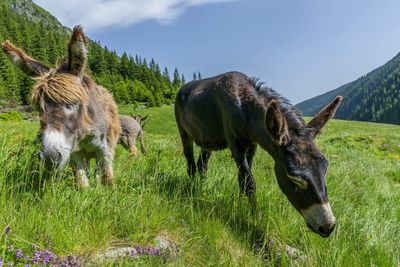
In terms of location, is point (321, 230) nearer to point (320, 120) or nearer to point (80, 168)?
point (320, 120)

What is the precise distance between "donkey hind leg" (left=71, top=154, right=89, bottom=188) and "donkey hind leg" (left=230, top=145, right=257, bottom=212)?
1963 mm

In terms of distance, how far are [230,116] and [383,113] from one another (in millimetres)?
208761

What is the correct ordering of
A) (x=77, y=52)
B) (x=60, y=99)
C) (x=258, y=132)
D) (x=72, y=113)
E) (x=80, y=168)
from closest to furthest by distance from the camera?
1. (x=60, y=99)
2. (x=72, y=113)
3. (x=77, y=52)
4. (x=80, y=168)
5. (x=258, y=132)

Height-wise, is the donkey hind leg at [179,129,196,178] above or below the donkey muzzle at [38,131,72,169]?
below

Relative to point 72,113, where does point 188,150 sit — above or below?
below

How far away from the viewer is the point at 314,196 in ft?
12.3

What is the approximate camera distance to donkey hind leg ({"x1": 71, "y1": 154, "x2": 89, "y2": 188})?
14.9 ft

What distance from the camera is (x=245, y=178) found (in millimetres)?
5023

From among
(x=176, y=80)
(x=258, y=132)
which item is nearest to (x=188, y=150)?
(x=258, y=132)

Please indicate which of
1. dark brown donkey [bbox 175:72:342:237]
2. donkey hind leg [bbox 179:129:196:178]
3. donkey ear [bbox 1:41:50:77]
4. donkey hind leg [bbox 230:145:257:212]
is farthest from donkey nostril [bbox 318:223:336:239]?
donkey hind leg [bbox 179:129:196:178]

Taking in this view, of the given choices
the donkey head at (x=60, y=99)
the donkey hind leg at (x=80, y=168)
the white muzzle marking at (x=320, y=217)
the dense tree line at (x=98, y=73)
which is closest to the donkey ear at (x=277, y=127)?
the white muzzle marking at (x=320, y=217)

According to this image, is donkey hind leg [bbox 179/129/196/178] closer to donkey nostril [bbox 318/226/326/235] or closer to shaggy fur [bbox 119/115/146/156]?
donkey nostril [bbox 318/226/326/235]

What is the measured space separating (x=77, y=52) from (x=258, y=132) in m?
2.40

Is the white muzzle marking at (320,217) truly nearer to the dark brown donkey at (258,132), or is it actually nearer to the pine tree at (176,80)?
the dark brown donkey at (258,132)
